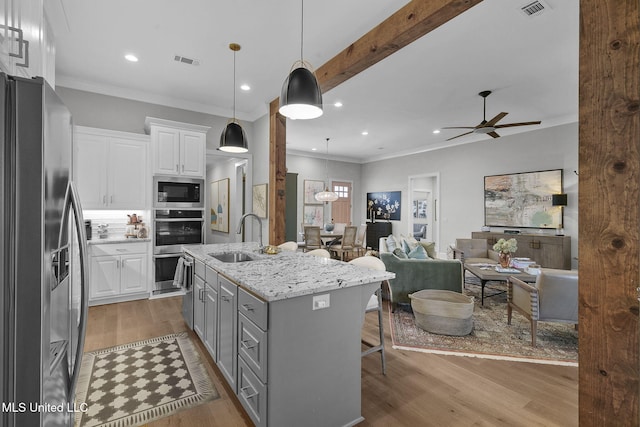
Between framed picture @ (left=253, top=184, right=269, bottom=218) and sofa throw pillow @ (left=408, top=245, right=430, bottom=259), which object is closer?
sofa throw pillow @ (left=408, top=245, right=430, bottom=259)

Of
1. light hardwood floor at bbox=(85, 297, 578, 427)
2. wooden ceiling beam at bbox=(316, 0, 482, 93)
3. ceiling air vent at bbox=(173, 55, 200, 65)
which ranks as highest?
ceiling air vent at bbox=(173, 55, 200, 65)

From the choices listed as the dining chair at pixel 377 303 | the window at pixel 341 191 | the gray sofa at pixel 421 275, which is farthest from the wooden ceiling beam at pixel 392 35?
the window at pixel 341 191

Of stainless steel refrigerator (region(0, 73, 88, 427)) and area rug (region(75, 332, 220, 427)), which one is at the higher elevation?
stainless steel refrigerator (region(0, 73, 88, 427))

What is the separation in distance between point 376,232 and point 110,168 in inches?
283

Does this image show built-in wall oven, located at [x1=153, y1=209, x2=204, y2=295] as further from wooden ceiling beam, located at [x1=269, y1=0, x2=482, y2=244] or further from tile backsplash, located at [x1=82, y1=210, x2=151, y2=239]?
wooden ceiling beam, located at [x1=269, y1=0, x2=482, y2=244]

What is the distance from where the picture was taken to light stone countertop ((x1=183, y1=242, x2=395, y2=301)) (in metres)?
1.66

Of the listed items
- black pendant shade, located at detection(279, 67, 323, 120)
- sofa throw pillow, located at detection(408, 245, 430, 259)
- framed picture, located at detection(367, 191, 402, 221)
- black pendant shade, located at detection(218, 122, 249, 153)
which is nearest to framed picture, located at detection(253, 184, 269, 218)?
black pendant shade, located at detection(218, 122, 249, 153)

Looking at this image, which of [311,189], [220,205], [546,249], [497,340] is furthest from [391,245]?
[311,189]

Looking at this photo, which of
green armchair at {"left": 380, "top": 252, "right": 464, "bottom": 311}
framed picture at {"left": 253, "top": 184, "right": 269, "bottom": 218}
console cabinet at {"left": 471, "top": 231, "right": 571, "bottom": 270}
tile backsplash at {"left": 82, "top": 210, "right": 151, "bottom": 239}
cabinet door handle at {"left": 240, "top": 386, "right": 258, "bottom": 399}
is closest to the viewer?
cabinet door handle at {"left": 240, "top": 386, "right": 258, "bottom": 399}

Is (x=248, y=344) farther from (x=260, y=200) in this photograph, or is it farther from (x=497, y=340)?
(x=260, y=200)

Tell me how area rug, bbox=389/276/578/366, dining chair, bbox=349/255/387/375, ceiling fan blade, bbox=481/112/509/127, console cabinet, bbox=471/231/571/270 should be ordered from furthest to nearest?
1. console cabinet, bbox=471/231/571/270
2. ceiling fan blade, bbox=481/112/509/127
3. area rug, bbox=389/276/578/366
4. dining chair, bbox=349/255/387/375

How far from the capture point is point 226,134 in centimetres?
325

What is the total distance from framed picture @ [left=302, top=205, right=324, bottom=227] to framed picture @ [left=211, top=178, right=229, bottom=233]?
261 cm

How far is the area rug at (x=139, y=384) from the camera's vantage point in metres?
1.99
